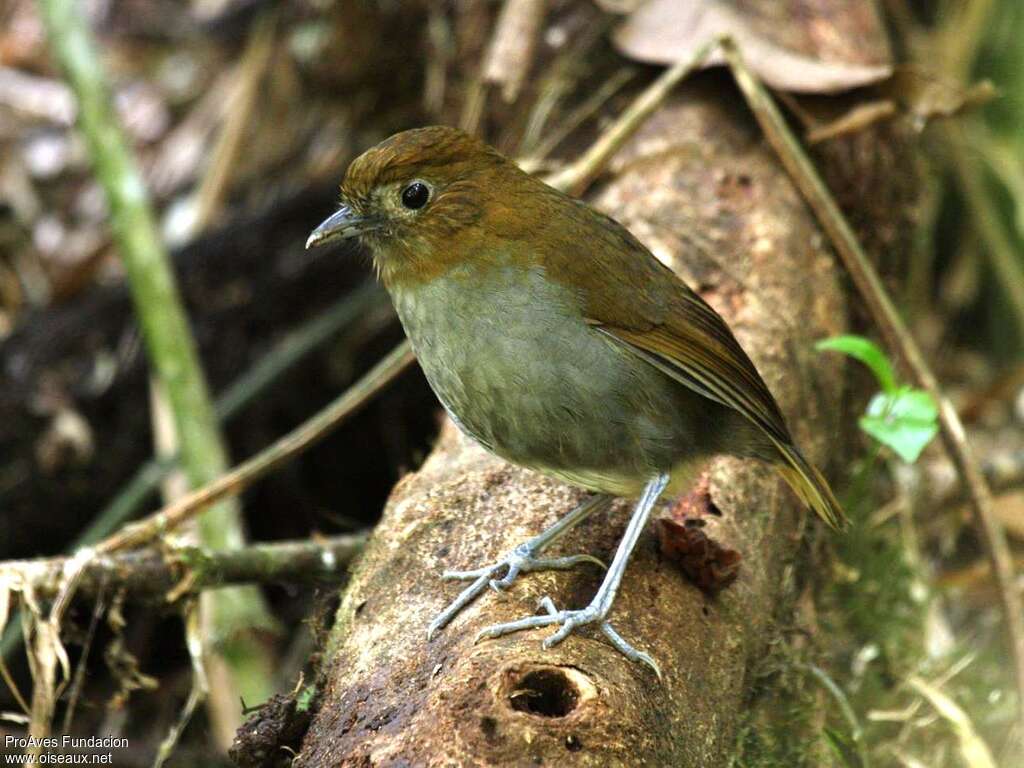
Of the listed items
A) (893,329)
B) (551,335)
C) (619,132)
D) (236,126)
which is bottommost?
(893,329)

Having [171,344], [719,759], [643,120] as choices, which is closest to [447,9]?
[643,120]

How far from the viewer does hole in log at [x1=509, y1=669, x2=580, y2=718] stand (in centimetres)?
193

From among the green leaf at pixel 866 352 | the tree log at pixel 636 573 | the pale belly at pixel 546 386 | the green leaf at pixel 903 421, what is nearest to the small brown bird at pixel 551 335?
the pale belly at pixel 546 386

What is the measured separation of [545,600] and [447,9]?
299 centimetres

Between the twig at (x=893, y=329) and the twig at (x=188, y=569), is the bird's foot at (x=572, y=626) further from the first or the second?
the twig at (x=893, y=329)

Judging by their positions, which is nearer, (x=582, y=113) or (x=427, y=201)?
(x=427, y=201)

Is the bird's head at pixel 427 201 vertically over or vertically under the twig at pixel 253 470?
over

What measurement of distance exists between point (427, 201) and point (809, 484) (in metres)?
1.06

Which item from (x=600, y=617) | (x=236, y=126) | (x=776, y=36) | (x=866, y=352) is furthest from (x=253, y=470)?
(x=236, y=126)

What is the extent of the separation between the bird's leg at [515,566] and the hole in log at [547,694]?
1.04ft

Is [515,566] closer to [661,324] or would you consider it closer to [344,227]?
[661,324]

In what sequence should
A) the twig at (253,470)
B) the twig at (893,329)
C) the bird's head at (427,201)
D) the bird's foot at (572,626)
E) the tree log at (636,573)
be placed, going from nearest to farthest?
the tree log at (636,573), the bird's foot at (572,626), the bird's head at (427,201), the twig at (253,470), the twig at (893,329)

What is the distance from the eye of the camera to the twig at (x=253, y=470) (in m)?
3.09

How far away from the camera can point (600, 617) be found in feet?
7.30
